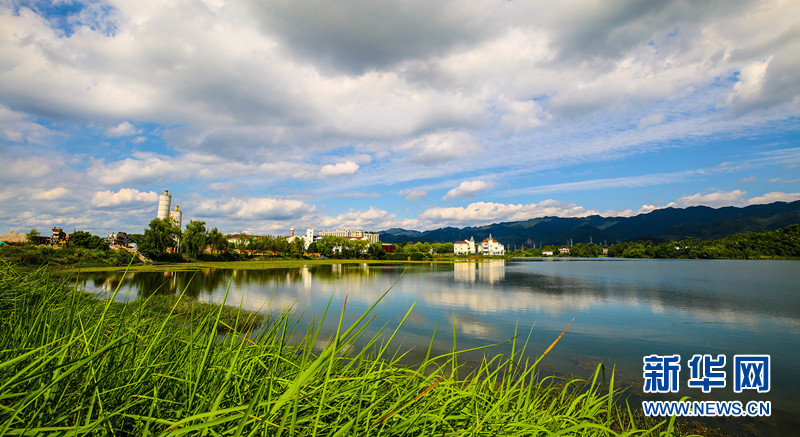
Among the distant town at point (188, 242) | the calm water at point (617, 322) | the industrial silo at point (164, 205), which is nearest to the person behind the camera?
the calm water at point (617, 322)

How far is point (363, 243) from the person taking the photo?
11388cm

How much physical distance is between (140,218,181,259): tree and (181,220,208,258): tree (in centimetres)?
290

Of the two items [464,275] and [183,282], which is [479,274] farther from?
[183,282]

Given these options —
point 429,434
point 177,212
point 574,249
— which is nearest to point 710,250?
point 574,249

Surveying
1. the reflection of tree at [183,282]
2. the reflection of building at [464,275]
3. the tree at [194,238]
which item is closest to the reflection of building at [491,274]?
the reflection of building at [464,275]

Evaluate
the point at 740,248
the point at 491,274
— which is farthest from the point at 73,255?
the point at 740,248

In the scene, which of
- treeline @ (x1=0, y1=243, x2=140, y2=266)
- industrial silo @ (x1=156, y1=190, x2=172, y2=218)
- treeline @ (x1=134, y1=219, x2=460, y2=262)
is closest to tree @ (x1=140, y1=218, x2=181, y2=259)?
treeline @ (x1=134, y1=219, x2=460, y2=262)

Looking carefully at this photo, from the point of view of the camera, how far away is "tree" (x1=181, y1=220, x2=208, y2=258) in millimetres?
67688

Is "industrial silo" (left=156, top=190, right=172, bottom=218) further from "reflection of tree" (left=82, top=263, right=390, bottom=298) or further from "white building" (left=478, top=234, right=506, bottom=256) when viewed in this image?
"white building" (left=478, top=234, right=506, bottom=256)

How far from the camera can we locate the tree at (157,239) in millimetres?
59750

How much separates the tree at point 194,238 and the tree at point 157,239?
290 centimetres

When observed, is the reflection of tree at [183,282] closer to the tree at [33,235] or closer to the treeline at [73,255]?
the treeline at [73,255]

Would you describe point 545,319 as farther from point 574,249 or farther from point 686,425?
point 574,249

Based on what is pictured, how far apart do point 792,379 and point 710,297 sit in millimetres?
22523
